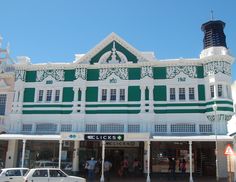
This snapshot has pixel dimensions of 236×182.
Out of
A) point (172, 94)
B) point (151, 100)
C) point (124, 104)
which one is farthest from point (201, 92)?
point (124, 104)

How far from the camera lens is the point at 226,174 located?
2670cm

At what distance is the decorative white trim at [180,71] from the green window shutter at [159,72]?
0.36 metres

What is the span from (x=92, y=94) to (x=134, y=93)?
3847mm

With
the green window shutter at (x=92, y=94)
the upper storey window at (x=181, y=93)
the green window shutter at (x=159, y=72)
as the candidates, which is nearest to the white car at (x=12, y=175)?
the green window shutter at (x=92, y=94)

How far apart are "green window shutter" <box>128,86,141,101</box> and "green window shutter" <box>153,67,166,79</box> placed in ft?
6.31

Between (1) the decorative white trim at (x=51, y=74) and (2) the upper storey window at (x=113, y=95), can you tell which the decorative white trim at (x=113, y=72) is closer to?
(2) the upper storey window at (x=113, y=95)

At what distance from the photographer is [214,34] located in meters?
30.4

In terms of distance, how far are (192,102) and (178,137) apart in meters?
3.98

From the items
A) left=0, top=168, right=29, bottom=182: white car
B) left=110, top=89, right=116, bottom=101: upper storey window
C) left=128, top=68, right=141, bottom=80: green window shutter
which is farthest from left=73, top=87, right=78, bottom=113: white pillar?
left=0, top=168, right=29, bottom=182: white car

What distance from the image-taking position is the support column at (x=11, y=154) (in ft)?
98.9

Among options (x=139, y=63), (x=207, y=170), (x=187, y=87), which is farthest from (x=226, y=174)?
(x=139, y=63)

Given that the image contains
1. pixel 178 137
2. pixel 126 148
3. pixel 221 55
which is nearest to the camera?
pixel 178 137

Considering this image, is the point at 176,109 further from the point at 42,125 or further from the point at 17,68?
the point at 17,68

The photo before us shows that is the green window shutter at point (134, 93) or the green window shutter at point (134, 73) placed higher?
the green window shutter at point (134, 73)
